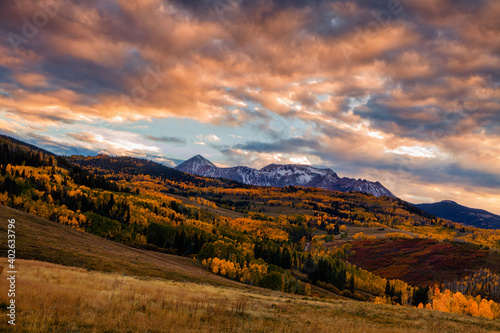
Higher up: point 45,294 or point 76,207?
point 45,294

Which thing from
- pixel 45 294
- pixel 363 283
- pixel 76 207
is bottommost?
pixel 363 283

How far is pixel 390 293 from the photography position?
488 feet

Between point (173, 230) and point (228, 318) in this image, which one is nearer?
point (228, 318)

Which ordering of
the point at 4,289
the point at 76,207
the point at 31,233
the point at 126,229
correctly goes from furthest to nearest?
the point at 76,207
the point at 126,229
the point at 31,233
the point at 4,289

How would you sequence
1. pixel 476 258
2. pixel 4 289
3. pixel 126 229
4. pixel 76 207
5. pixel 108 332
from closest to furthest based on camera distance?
pixel 108 332 → pixel 4 289 → pixel 126 229 → pixel 76 207 → pixel 476 258

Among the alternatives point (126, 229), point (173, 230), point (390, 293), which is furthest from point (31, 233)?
point (390, 293)

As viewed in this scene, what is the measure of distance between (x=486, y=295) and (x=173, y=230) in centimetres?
18297

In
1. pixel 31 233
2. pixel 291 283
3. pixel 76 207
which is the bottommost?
pixel 291 283

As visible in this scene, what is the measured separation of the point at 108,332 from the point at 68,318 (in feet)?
7.05

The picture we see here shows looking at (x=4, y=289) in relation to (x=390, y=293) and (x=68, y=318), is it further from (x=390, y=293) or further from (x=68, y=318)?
(x=390, y=293)

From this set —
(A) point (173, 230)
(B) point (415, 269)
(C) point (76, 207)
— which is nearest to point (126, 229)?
(A) point (173, 230)

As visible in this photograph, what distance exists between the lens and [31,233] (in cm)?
6003

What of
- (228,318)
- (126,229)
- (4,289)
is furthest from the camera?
(126,229)

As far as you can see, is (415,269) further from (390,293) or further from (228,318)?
(228,318)
